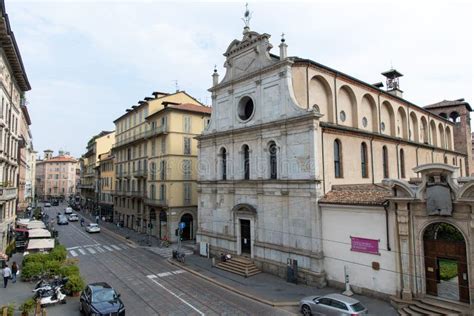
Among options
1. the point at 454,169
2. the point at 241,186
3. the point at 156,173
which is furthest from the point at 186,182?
the point at 454,169

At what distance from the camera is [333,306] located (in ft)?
50.6

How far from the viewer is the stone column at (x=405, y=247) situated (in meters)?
17.3

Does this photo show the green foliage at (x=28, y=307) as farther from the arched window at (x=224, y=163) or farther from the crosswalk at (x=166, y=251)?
the arched window at (x=224, y=163)

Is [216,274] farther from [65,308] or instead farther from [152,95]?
[152,95]

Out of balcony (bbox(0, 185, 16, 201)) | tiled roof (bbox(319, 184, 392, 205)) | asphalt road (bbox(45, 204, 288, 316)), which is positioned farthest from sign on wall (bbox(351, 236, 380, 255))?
balcony (bbox(0, 185, 16, 201))

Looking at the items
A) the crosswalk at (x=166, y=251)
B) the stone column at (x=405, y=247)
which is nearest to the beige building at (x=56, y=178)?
the crosswalk at (x=166, y=251)

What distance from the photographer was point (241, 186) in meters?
27.1

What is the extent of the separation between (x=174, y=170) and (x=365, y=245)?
25.1 m

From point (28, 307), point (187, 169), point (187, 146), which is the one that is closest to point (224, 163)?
point (187, 169)

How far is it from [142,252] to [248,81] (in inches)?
798

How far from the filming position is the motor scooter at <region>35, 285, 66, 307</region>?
57.8 feet

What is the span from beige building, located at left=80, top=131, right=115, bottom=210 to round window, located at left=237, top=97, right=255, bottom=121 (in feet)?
167

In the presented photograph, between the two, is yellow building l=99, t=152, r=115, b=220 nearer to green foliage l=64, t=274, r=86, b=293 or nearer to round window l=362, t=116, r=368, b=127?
green foliage l=64, t=274, r=86, b=293

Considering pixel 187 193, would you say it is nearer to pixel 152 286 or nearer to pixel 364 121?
pixel 152 286
